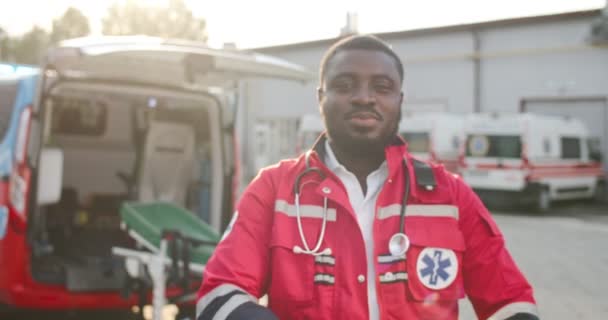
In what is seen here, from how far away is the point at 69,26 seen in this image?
145 feet

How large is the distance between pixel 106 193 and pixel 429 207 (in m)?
5.63

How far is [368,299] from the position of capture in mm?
1953

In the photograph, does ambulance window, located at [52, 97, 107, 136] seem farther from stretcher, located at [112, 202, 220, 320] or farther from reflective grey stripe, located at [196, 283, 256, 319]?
reflective grey stripe, located at [196, 283, 256, 319]

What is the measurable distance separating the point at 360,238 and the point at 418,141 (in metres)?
16.2

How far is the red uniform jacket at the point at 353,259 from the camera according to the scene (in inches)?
76.0

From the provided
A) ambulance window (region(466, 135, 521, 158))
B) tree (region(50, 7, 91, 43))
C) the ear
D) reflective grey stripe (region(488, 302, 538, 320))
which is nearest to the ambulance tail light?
the ear

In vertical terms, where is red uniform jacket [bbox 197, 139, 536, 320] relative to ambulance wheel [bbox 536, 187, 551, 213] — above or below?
above

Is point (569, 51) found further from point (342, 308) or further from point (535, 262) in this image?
point (342, 308)

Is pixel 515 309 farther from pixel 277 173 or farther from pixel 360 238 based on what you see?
pixel 277 173

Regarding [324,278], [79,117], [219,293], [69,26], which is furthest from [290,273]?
[69,26]

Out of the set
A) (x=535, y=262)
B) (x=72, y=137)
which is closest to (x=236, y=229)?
(x=72, y=137)

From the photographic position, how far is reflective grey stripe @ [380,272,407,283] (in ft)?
6.45

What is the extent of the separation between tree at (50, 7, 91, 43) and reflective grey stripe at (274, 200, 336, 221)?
44.8 m

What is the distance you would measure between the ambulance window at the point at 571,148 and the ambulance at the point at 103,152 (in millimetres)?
12307
